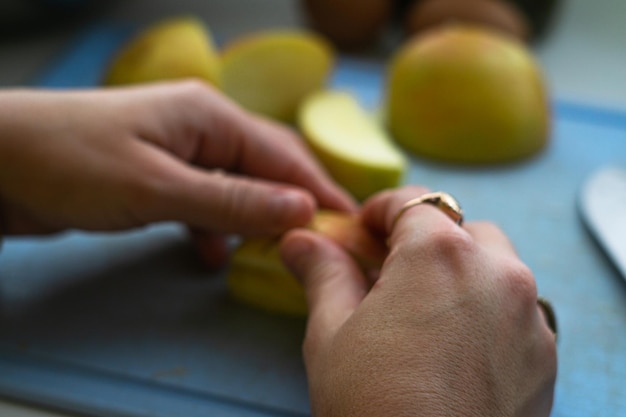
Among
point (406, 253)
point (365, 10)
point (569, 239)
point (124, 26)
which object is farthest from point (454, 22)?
point (406, 253)

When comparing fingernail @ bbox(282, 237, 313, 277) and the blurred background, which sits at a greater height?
fingernail @ bbox(282, 237, 313, 277)

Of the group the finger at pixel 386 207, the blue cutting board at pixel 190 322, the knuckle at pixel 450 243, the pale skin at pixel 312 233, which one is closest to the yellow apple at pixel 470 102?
the blue cutting board at pixel 190 322

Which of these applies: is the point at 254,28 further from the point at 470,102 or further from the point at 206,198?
the point at 206,198

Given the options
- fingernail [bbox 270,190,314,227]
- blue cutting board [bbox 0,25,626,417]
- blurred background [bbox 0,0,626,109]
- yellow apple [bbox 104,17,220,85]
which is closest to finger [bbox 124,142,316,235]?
fingernail [bbox 270,190,314,227]

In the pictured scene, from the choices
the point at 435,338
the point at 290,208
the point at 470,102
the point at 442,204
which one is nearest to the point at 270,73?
the point at 470,102

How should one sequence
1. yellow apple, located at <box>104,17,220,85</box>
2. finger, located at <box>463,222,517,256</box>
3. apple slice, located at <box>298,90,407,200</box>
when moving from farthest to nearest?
yellow apple, located at <box>104,17,220,85</box>, apple slice, located at <box>298,90,407,200</box>, finger, located at <box>463,222,517,256</box>

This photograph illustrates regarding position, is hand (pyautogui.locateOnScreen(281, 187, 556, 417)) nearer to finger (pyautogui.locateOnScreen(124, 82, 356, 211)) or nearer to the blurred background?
finger (pyautogui.locateOnScreen(124, 82, 356, 211))
